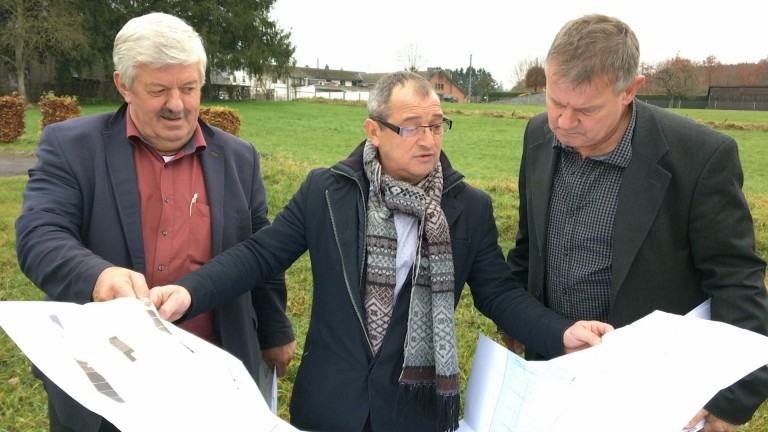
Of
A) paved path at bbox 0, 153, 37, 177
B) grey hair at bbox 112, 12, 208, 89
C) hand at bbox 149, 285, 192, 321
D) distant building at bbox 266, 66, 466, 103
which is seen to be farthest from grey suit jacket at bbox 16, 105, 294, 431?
distant building at bbox 266, 66, 466, 103

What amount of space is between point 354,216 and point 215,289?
0.55 m

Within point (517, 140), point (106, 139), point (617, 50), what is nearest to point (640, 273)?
point (617, 50)

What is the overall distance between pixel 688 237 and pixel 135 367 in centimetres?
181

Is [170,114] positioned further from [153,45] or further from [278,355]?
[278,355]

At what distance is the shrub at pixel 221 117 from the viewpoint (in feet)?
51.2

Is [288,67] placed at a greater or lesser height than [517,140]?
greater

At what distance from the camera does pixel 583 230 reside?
228cm

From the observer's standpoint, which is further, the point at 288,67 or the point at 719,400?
the point at 288,67

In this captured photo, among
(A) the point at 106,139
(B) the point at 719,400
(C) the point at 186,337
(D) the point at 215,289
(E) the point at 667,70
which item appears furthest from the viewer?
(E) the point at 667,70

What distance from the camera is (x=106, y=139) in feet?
7.54

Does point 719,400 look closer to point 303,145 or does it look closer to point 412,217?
point 412,217

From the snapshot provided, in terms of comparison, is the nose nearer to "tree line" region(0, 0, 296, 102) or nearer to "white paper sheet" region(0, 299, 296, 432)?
"white paper sheet" region(0, 299, 296, 432)

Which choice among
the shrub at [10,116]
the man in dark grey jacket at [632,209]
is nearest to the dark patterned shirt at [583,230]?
the man in dark grey jacket at [632,209]

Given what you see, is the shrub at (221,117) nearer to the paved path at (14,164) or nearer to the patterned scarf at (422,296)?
the paved path at (14,164)
